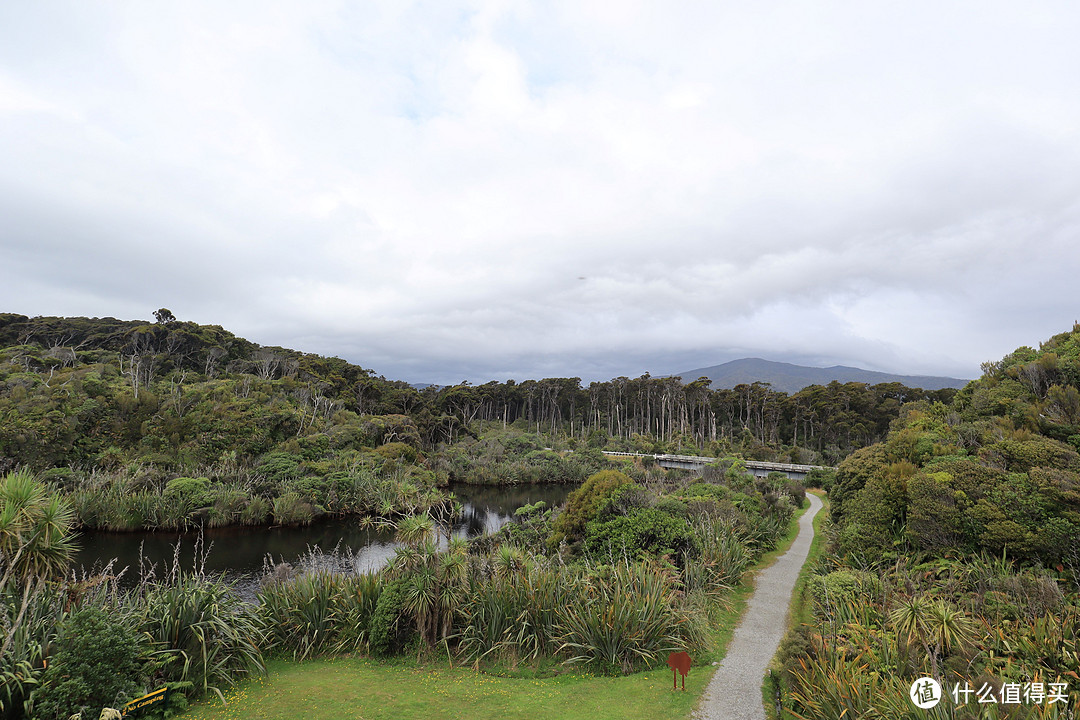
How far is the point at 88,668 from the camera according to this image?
18.4 feet

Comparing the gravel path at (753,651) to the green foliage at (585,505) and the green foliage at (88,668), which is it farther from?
the green foliage at (88,668)

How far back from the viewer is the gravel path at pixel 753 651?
661 centimetres

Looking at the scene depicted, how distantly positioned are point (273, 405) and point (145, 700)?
3130cm

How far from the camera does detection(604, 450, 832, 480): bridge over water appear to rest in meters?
38.8

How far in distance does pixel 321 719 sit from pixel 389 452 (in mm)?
29170

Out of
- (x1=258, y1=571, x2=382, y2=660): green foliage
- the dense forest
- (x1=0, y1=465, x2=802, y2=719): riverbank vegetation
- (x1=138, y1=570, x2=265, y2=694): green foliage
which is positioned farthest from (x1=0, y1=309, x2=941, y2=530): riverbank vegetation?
(x1=138, y1=570, x2=265, y2=694): green foliage

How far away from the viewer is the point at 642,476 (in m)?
34.7

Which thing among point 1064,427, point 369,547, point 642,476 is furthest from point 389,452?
point 1064,427

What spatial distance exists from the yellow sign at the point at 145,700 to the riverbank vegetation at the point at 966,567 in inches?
315

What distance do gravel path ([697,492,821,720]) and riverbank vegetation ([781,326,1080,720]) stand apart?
0.76m

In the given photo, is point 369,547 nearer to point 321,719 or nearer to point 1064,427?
point 321,719

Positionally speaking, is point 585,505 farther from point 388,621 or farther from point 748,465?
point 748,465

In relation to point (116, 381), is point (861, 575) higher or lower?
lower

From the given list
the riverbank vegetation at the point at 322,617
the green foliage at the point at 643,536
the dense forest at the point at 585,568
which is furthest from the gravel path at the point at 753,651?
the green foliage at the point at 643,536
